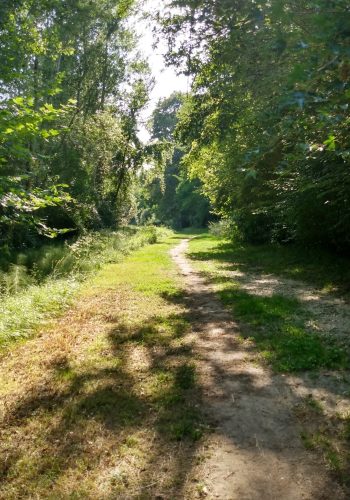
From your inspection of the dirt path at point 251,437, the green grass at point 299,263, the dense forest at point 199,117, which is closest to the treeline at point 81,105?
the dense forest at point 199,117

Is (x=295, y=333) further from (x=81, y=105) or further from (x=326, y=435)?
(x=81, y=105)

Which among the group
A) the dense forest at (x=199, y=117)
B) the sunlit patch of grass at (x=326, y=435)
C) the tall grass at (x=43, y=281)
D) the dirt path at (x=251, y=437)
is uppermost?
the dense forest at (x=199, y=117)

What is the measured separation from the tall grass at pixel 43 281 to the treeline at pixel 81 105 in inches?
52.4

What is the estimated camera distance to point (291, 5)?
8.88m

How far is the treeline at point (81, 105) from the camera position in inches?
585

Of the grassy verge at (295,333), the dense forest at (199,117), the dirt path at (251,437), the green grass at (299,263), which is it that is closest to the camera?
the dirt path at (251,437)

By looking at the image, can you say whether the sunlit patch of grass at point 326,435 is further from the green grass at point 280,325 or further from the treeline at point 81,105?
the treeline at point 81,105

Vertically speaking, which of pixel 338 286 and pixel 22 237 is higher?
pixel 22 237

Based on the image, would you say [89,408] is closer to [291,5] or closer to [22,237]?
[291,5]

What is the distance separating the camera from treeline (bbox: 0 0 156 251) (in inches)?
585

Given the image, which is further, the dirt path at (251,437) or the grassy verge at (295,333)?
the grassy verge at (295,333)

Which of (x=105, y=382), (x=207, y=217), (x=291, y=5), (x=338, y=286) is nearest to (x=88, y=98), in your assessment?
(x=291, y=5)

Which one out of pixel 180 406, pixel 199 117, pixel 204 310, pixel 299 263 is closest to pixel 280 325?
pixel 204 310

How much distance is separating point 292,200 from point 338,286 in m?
3.07
